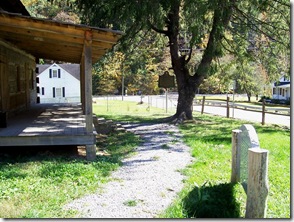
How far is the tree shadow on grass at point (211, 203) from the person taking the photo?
444 cm

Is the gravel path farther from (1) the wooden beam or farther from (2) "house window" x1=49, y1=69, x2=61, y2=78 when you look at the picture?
(2) "house window" x1=49, y1=69, x2=61, y2=78

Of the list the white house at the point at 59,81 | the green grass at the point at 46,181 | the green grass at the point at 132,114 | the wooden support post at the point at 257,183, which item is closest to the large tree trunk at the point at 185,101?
the green grass at the point at 132,114

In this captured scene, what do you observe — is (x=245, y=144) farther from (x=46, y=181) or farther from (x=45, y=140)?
(x=45, y=140)

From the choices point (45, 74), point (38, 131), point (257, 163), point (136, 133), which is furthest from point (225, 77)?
point (45, 74)

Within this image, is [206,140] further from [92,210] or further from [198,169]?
[92,210]

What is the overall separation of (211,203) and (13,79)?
927 centimetres

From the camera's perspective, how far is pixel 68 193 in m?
4.97

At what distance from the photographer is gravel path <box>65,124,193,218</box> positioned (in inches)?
175

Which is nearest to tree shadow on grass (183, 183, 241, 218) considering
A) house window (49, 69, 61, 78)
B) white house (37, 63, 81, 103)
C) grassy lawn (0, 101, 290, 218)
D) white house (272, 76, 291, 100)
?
grassy lawn (0, 101, 290, 218)

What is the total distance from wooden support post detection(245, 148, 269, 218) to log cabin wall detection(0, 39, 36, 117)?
8.06 m

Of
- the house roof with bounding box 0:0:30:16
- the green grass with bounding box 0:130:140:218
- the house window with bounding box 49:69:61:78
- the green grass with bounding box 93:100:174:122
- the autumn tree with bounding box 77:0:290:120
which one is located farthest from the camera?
the house window with bounding box 49:69:61:78

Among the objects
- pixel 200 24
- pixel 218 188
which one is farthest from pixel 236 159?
pixel 200 24

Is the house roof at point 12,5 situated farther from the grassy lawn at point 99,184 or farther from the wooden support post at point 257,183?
the wooden support post at point 257,183

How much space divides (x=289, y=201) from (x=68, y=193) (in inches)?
124
